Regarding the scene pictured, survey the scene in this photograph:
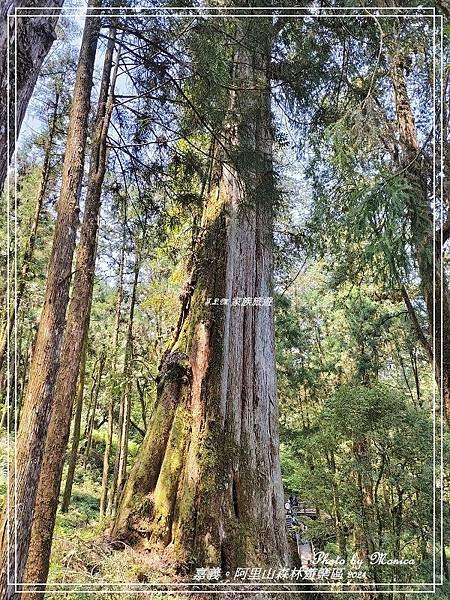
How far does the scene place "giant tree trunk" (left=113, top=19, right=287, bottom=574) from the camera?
155 cm

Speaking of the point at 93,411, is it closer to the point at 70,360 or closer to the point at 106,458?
the point at 106,458

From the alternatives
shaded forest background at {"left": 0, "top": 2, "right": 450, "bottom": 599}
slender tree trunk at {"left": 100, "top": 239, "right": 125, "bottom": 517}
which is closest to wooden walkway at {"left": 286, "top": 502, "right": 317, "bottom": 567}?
shaded forest background at {"left": 0, "top": 2, "right": 450, "bottom": 599}

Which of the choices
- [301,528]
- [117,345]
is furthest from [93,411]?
[301,528]

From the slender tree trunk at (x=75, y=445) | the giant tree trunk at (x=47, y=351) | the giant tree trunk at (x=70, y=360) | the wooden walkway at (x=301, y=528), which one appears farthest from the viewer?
the slender tree trunk at (x=75, y=445)

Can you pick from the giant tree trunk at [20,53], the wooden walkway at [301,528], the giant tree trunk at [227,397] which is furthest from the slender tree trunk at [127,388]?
the giant tree trunk at [20,53]

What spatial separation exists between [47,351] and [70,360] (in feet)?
0.72

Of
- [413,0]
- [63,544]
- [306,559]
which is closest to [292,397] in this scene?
[306,559]

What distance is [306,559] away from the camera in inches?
68.3

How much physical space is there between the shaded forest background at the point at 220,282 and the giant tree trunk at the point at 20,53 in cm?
85

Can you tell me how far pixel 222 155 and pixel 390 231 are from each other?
0.80 metres

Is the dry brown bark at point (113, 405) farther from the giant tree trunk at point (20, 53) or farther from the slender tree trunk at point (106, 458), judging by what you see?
the giant tree trunk at point (20, 53)

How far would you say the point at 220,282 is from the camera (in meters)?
1.90

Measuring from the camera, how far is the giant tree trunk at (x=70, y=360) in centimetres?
132

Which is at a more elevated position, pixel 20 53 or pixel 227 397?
pixel 20 53
